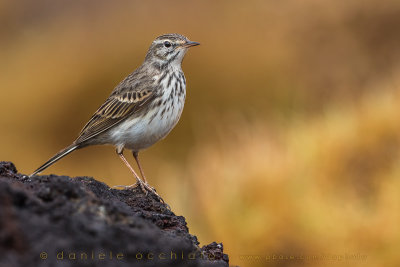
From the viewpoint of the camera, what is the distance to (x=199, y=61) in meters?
13.5

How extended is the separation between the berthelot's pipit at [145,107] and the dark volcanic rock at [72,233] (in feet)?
9.28

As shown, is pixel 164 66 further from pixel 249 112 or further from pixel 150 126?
pixel 249 112

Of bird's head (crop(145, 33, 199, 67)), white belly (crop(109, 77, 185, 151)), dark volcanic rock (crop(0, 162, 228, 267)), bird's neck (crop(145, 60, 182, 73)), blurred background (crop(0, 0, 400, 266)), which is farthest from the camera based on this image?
blurred background (crop(0, 0, 400, 266))

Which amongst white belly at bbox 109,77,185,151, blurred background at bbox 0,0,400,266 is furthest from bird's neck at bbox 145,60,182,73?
blurred background at bbox 0,0,400,266

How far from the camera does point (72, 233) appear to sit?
2.33 m

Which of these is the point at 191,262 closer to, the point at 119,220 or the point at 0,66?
the point at 119,220

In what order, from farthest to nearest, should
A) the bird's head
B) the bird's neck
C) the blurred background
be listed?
the blurred background, the bird's head, the bird's neck

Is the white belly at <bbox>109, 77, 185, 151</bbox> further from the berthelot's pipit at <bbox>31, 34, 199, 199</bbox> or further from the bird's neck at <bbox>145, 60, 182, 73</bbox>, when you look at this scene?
the bird's neck at <bbox>145, 60, 182, 73</bbox>

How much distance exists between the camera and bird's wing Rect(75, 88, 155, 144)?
18.4ft

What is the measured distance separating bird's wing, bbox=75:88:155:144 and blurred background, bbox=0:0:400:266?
1.44m

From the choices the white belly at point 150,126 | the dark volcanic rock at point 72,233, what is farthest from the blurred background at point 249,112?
the dark volcanic rock at point 72,233

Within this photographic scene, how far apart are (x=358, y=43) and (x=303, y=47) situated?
133 centimetres

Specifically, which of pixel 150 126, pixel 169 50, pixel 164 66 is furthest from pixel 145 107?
pixel 169 50

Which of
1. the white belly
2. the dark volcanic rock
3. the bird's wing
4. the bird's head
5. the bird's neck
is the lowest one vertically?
the dark volcanic rock
